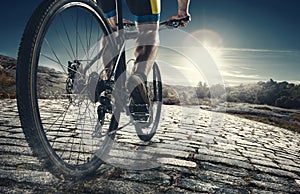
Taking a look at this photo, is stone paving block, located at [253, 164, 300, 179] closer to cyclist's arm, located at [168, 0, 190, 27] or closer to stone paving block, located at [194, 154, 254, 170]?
stone paving block, located at [194, 154, 254, 170]

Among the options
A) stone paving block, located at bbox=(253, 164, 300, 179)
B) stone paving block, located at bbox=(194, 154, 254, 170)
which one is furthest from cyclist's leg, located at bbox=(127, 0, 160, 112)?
stone paving block, located at bbox=(253, 164, 300, 179)

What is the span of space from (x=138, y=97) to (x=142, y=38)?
62cm

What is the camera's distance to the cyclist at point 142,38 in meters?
2.44

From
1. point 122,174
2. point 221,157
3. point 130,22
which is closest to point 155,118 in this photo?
point 221,157

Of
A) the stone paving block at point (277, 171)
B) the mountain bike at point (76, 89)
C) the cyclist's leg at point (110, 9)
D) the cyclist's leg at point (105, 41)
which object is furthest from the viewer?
the cyclist's leg at point (110, 9)

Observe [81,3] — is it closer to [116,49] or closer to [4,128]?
[116,49]

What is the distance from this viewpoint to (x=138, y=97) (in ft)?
8.31

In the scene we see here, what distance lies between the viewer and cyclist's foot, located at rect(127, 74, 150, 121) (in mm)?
2424

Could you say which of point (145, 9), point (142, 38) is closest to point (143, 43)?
point (142, 38)

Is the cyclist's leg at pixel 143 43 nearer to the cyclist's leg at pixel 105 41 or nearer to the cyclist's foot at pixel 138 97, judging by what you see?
the cyclist's foot at pixel 138 97

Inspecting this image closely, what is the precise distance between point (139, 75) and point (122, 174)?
3.23 ft

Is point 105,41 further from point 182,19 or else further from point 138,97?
point 182,19

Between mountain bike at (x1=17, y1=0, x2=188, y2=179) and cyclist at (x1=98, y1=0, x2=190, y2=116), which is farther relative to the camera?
cyclist at (x1=98, y1=0, x2=190, y2=116)

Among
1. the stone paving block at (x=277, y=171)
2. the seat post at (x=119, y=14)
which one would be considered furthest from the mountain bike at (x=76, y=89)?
the stone paving block at (x=277, y=171)
